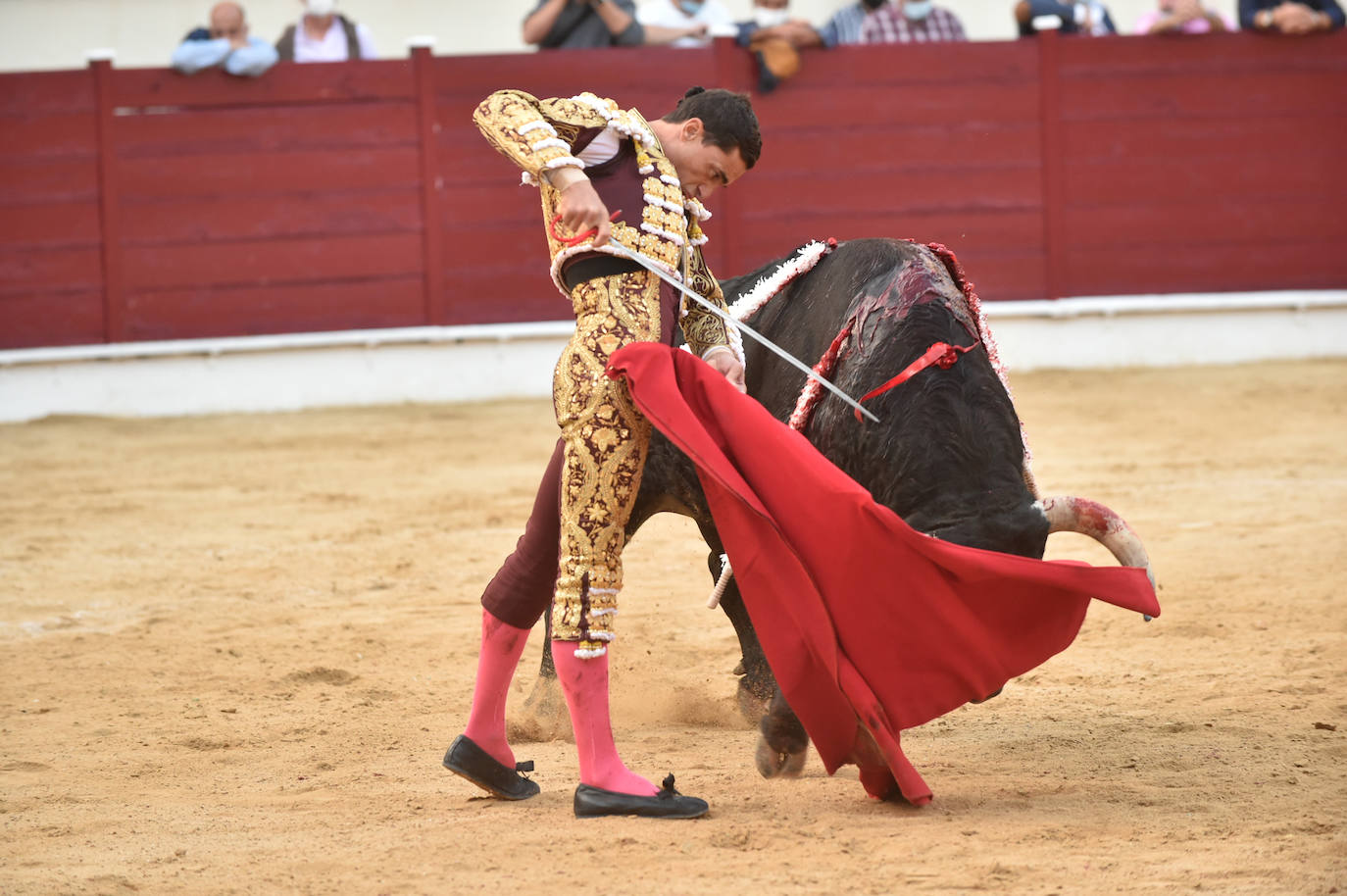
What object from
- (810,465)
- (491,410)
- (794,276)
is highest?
(794,276)

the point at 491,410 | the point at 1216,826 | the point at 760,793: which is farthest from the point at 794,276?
the point at 491,410

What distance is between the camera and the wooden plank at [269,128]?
782cm

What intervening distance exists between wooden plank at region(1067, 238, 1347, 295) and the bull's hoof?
253 inches

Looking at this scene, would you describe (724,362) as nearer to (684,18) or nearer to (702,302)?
(702,302)

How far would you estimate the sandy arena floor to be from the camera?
85.6 inches

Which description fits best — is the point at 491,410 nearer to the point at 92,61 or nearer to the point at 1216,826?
the point at 92,61

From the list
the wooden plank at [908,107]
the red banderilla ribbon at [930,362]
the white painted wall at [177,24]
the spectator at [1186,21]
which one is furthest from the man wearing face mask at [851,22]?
the red banderilla ribbon at [930,362]

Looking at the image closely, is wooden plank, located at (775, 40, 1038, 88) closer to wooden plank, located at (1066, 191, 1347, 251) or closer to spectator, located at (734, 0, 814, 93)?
spectator, located at (734, 0, 814, 93)

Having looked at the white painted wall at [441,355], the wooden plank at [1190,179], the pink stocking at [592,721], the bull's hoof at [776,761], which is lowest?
the white painted wall at [441,355]

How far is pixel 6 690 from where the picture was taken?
3365 mm

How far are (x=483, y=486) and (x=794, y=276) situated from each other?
9.07 ft

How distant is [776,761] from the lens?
8.02 ft

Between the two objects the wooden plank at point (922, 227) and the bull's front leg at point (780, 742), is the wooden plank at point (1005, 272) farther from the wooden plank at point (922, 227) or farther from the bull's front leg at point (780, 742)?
the bull's front leg at point (780, 742)

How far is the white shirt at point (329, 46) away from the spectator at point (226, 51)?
0.26 metres
